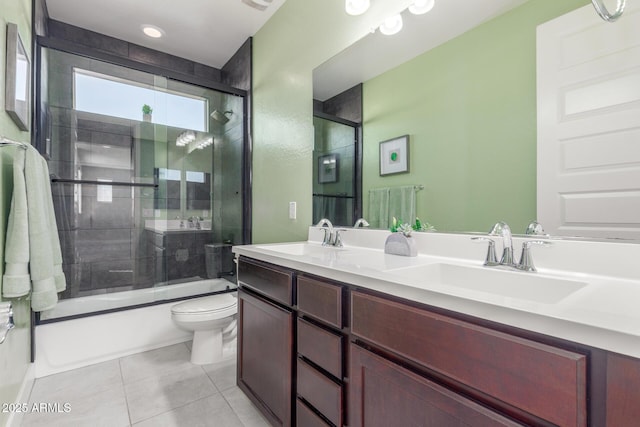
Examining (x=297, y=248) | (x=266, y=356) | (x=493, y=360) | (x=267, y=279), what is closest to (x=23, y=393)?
(x=266, y=356)

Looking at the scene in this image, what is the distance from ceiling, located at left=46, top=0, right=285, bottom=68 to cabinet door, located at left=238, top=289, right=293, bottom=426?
2.10 m

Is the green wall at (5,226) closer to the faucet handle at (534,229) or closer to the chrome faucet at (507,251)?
the chrome faucet at (507,251)

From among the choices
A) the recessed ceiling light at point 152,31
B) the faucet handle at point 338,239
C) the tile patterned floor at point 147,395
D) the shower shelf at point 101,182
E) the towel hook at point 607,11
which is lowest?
the tile patterned floor at point 147,395

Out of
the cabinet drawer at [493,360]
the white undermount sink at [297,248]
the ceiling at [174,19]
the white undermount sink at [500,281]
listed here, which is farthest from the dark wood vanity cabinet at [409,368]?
the ceiling at [174,19]

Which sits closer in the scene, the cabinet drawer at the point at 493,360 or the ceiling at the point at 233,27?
the cabinet drawer at the point at 493,360

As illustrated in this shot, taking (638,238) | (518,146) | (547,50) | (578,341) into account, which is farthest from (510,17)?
(578,341)

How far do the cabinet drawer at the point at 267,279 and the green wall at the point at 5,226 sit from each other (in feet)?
3.24

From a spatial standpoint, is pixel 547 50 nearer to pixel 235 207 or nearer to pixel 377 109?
pixel 377 109

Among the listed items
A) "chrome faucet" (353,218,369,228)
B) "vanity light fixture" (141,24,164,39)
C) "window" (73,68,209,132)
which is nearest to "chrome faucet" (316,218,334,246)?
"chrome faucet" (353,218,369,228)

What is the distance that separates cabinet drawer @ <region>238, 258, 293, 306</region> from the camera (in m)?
1.19

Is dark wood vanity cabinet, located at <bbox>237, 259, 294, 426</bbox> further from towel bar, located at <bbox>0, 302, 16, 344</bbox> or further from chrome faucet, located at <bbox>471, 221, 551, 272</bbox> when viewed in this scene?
towel bar, located at <bbox>0, 302, 16, 344</bbox>

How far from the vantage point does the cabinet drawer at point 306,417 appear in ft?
3.36

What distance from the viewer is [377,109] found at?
1.54 meters

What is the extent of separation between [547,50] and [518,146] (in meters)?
0.32
